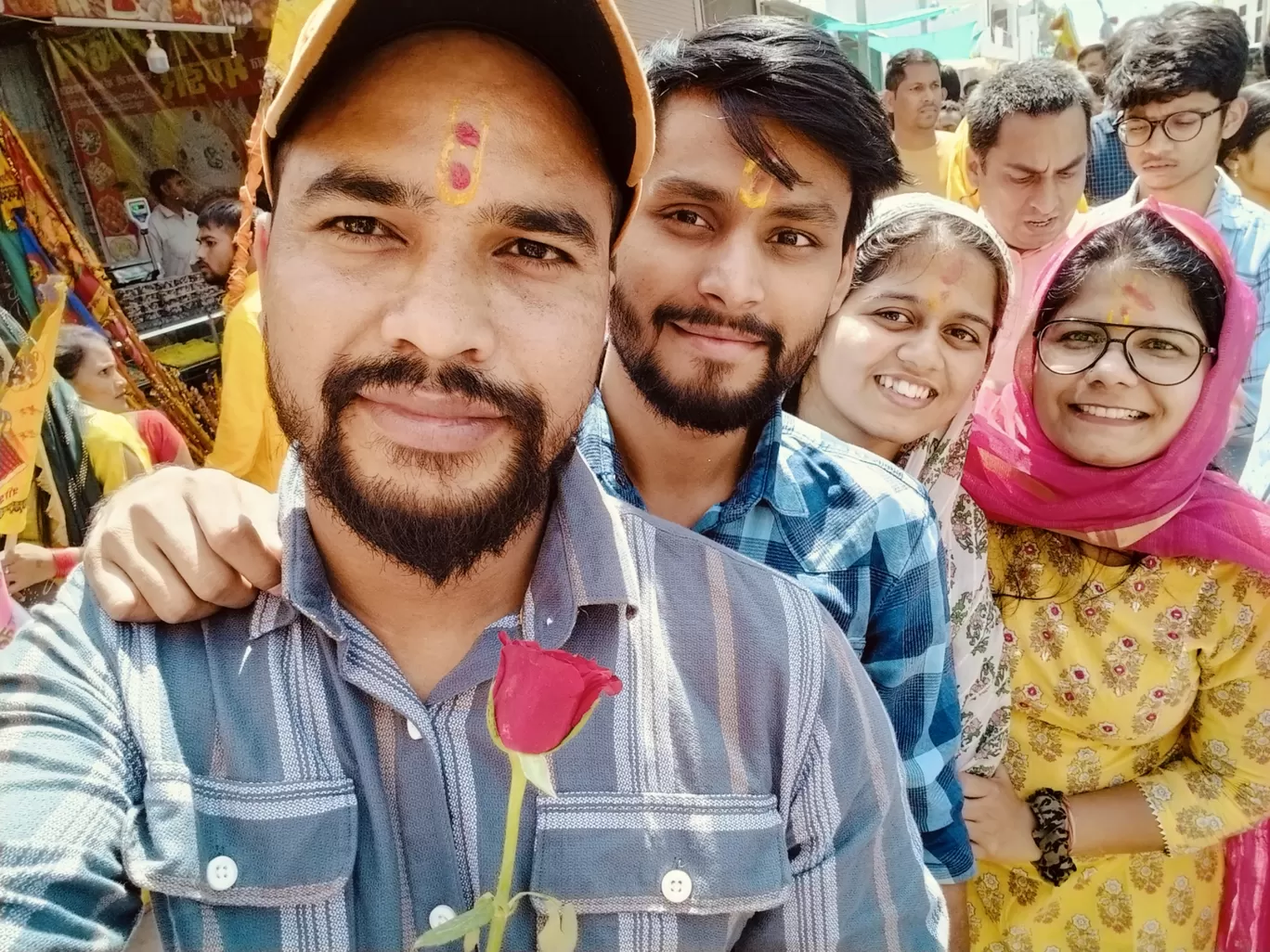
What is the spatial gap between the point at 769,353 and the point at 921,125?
4.58 m

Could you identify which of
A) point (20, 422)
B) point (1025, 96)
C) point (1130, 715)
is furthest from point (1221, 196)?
point (20, 422)

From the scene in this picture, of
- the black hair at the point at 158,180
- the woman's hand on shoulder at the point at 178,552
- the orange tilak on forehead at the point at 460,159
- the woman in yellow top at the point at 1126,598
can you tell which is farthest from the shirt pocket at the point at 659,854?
the black hair at the point at 158,180

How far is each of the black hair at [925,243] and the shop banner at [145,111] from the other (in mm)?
4703

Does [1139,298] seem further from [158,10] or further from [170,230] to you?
[170,230]

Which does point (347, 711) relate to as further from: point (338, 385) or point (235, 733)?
point (338, 385)

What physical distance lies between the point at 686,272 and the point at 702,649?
0.69m

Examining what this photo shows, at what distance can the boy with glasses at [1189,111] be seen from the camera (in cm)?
302

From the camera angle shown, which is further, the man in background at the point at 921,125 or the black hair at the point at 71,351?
the man in background at the point at 921,125

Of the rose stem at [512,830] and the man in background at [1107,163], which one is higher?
the man in background at [1107,163]

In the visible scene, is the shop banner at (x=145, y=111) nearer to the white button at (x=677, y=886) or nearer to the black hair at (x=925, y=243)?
the black hair at (x=925, y=243)

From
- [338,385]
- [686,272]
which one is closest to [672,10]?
[686,272]

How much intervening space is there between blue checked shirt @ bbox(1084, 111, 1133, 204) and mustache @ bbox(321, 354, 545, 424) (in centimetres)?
478

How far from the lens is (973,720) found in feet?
5.18

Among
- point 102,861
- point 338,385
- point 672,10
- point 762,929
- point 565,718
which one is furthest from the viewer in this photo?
point 672,10
